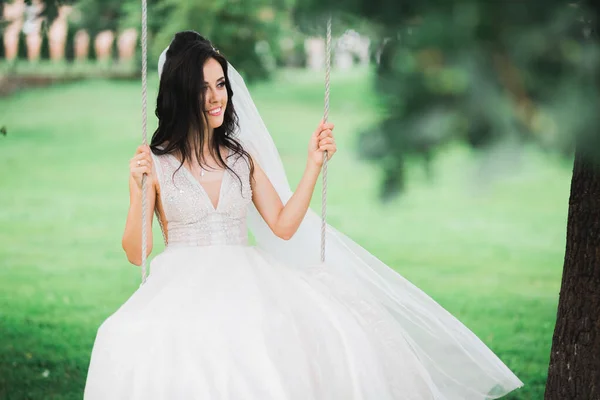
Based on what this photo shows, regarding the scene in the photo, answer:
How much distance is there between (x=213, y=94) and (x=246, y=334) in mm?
797

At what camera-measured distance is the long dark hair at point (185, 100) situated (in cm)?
292

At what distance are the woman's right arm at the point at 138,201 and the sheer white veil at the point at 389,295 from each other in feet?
1.32

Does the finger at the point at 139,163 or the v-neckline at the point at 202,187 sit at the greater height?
the finger at the point at 139,163

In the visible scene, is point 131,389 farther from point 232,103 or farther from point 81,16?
point 81,16

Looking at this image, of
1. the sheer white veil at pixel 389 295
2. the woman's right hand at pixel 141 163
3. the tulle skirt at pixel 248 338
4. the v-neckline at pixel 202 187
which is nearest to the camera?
the tulle skirt at pixel 248 338

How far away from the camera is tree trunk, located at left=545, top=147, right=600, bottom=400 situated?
9.78 feet

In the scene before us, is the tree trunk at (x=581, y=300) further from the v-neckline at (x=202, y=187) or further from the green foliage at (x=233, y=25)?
the green foliage at (x=233, y=25)

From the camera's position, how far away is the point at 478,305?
6316mm

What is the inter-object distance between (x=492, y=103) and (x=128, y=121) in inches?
525

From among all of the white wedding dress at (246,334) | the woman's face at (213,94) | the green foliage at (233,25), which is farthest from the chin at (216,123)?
the green foliage at (233,25)

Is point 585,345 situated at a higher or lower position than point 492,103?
lower

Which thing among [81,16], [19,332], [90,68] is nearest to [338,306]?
[19,332]

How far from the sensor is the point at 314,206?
10.0m

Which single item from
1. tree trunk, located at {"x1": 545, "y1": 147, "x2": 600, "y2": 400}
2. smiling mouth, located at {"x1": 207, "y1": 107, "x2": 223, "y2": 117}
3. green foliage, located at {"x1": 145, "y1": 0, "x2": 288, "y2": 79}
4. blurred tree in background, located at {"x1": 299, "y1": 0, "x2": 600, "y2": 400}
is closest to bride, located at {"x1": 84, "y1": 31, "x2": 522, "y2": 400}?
smiling mouth, located at {"x1": 207, "y1": 107, "x2": 223, "y2": 117}
